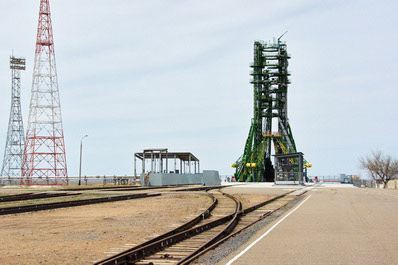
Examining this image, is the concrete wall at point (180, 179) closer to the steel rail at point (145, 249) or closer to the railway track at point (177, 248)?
the railway track at point (177, 248)

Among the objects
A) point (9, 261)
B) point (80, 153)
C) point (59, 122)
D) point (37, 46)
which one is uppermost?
point (37, 46)

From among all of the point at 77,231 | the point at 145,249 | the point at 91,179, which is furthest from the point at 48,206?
the point at 91,179

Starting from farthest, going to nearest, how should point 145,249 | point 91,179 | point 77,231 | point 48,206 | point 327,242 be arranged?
1. point 91,179
2. point 48,206
3. point 77,231
4. point 327,242
5. point 145,249

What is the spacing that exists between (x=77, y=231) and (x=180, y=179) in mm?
43240

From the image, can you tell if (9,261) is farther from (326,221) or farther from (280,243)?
(326,221)

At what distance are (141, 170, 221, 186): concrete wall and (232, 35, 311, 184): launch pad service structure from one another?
68.9 feet

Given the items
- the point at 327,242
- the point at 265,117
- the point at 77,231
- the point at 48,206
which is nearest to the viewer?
the point at 327,242

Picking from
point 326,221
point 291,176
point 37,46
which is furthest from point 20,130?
point 326,221

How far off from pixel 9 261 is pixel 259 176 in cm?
7614

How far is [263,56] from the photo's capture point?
8731 cm

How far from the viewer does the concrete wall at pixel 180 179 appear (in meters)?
52.6

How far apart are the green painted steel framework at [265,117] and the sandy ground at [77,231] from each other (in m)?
63.1

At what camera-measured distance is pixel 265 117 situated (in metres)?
87.4

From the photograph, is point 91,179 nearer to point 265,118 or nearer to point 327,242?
point 265,118
